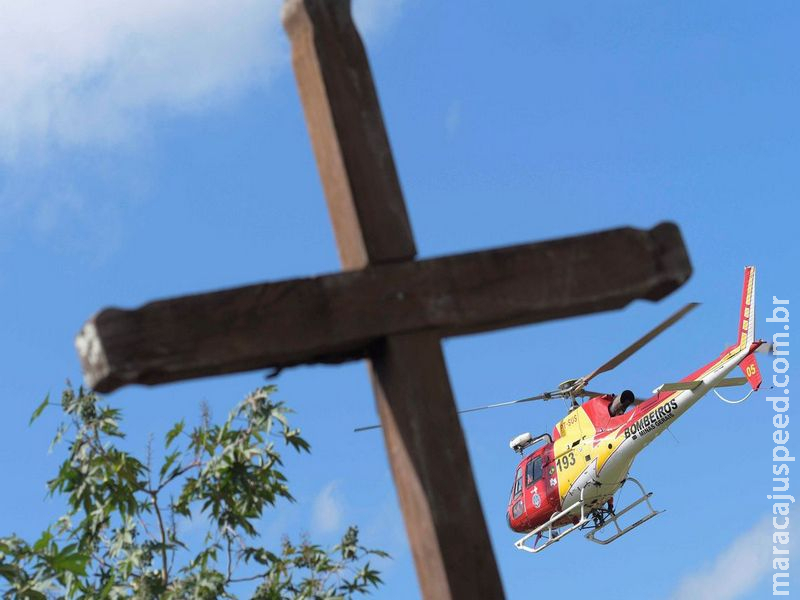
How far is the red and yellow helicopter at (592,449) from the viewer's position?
1744cm

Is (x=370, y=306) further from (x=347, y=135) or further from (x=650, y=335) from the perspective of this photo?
(x=650, y=335)

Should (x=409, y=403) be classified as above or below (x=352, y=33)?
below

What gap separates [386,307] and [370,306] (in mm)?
32

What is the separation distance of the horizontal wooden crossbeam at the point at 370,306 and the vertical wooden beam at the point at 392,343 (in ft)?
0.24

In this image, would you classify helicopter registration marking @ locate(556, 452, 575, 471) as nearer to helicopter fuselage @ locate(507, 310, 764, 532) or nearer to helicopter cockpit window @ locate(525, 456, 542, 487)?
helicopter fuselage @ locate(507, 310, 764, 532)

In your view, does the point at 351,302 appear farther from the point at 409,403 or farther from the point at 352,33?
the point at 352,33

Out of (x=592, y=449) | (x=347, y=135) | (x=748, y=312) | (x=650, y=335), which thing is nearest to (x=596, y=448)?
(x=592, y=449)

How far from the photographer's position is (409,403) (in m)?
2.51

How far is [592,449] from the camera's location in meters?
18.0

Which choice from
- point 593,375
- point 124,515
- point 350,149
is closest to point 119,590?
point 124,515

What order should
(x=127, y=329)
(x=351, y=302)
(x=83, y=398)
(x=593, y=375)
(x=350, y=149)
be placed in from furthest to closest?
(x=593, y=375) < (x=83, y=398) < (x=350, y=149) < (x=351, y=302) < (x=127, y=329)

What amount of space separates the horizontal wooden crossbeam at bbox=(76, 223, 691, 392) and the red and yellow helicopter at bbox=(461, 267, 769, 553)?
14.2 m

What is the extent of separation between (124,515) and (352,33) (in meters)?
3.66

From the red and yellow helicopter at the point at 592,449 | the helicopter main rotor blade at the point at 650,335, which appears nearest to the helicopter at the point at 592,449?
the red and yellow helicopter at the point at 592,449
